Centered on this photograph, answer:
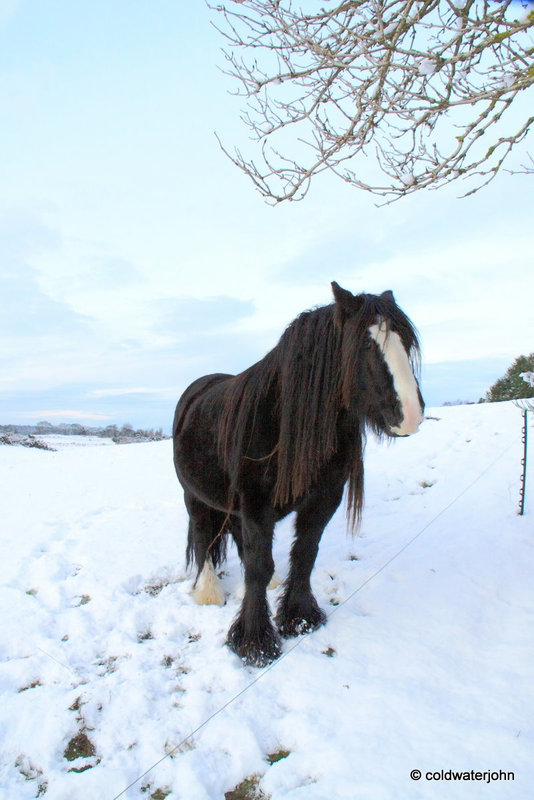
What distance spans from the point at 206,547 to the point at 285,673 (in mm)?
1366

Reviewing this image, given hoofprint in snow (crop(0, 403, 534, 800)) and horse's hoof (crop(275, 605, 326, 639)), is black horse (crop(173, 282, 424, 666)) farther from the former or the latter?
hoofprint in snow (crop(0, 403, 534, 800))

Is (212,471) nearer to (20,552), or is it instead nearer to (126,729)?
→ (126,729)

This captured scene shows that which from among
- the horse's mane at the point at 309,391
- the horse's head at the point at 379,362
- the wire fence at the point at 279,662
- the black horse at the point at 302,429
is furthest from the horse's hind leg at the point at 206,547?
the horse's head at the point at 379,362

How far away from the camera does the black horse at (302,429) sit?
7.35ft

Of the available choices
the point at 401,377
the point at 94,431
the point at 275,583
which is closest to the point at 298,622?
the point at 275,583

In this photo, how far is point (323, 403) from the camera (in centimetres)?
245

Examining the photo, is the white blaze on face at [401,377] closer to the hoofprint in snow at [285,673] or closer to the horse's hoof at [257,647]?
the hoofprint in snow at [285,673]

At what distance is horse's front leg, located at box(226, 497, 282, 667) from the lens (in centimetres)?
256

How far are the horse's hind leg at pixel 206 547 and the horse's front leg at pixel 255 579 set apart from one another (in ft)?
2.22

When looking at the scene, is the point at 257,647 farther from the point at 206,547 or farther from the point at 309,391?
Result: the point at 309,391

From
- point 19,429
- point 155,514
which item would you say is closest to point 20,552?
point 155,514

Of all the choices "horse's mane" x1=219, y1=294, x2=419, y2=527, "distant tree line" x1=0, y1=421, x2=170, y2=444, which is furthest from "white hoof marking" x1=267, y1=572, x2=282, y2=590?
"distant tree line" x1=0, y1=421, x2=170, y2=444

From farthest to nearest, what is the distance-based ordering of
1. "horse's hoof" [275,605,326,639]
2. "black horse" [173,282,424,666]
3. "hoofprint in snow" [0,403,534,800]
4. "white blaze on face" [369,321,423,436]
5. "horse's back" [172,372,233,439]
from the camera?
"horse's back" [172,372,233,439] → "horse's hoof" [275,605,326,639] → "black horse" [173,282,424,666] → "white blaze on face" [369,321,423,436] → "hoofprint in snow" [0,403,534,800]

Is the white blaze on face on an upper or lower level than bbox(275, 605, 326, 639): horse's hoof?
upper
